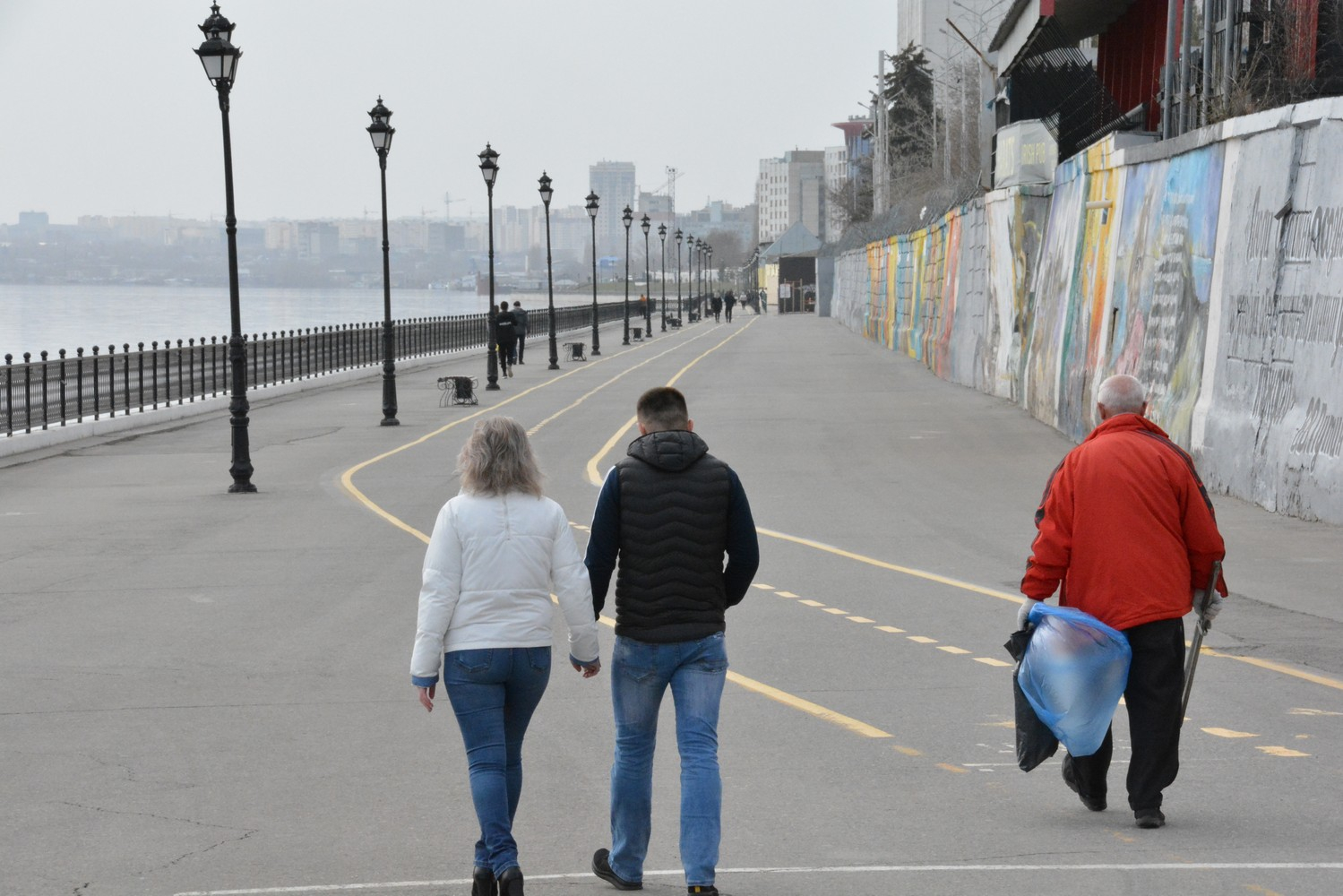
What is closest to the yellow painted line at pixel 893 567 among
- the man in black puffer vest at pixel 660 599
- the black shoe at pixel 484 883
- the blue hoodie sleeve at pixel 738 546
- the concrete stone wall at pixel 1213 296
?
the concrete stone wall at pixel 1213 296

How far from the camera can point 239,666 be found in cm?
920

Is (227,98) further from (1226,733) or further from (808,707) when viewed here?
(1226,733)

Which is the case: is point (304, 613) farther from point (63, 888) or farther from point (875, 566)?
point (63, 888)

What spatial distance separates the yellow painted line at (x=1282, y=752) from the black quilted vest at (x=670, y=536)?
313 centimetres

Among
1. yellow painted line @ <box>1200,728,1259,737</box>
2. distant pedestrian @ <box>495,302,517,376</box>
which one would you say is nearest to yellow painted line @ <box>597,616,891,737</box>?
yellow painted line @ <box>1200,728,1259,737</box>

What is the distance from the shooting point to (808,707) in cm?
812

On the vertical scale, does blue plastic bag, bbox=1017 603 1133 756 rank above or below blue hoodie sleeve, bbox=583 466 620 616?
below

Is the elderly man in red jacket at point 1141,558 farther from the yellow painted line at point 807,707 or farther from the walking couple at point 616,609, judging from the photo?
the yellow painted line at point 807,707

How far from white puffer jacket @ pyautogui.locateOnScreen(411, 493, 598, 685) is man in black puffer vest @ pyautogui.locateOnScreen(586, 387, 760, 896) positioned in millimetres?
195

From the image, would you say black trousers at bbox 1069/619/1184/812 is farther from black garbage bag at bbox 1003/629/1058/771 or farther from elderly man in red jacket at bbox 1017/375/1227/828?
black garbage bag at bbox 1003/629/1058/771

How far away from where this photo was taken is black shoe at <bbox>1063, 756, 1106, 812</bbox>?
6.29 meters

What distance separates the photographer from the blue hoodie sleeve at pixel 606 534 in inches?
212

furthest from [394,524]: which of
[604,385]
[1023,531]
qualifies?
[604,385]

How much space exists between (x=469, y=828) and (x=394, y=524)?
9.36m
